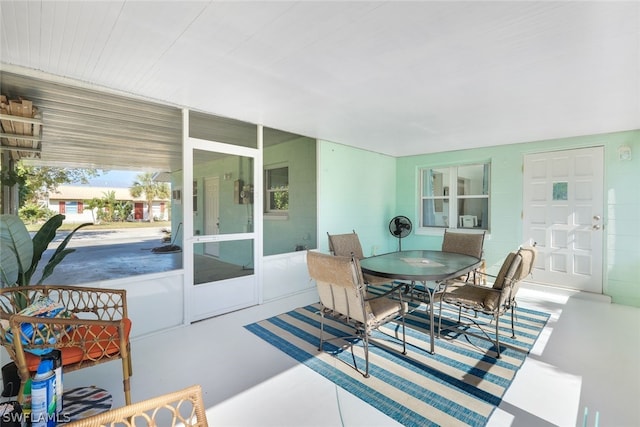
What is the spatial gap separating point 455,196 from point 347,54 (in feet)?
15.0

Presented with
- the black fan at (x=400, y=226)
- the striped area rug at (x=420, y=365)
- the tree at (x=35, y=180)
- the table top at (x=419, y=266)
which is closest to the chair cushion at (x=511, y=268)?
the table top at (x=419, y=266)

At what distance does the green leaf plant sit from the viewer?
200 centimetres

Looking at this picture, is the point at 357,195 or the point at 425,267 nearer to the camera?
the point at 425,267

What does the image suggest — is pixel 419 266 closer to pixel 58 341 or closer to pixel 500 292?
pixel 500 292

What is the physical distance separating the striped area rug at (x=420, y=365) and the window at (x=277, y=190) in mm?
1614

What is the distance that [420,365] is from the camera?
2.43m

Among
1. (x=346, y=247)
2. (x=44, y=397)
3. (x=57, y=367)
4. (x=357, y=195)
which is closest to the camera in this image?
(x=44, y=397)

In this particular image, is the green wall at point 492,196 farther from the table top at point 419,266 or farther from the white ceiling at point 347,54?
the table top at point 419,266

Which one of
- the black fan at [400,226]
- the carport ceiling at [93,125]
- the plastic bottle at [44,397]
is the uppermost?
the carport ceiling at [93,125]

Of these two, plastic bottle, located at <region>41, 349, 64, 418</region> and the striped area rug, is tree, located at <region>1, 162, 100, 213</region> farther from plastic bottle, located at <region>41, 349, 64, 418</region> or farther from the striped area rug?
the striped area rug

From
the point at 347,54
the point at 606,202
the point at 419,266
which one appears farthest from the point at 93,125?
the point at 606,202

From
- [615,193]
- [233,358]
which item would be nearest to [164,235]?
[233,358]

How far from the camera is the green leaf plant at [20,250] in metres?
2.00

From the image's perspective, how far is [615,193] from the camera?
4.10 metres
